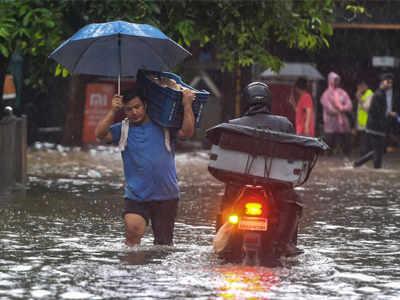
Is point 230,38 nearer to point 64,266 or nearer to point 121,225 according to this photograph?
point 121,225

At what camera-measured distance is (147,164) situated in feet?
28.2

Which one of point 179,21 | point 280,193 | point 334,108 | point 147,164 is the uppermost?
point 179,21

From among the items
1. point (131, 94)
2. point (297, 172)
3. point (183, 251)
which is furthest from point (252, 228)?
point (131, 94)

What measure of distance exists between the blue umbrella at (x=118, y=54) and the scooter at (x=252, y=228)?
1607 millimetres

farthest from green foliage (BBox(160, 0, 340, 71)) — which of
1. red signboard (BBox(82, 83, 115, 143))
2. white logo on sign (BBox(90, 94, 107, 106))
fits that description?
white logo on sign (BBox(90, 94, 107, 106))

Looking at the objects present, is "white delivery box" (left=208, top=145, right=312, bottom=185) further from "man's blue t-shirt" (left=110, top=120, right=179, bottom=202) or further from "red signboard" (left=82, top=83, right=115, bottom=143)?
"red signboard" (left=82, top=83, right=115, bottom=143)

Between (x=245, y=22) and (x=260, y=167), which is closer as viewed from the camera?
(x=260, y=167)

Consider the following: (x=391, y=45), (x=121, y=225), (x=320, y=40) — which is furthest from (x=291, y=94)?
(x=121, y=225)

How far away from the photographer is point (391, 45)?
29.2m

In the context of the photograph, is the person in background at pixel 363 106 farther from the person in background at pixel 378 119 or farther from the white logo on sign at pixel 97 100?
the white logo on sign at pixel 97 100

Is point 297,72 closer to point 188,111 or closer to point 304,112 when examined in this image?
point 304,112

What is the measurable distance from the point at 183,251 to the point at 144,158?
3.18ft

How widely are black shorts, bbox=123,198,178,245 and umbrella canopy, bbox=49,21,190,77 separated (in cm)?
125

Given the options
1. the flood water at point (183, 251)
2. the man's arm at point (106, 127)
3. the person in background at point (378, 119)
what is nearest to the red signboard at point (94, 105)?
the person in background at point (378, 119)
